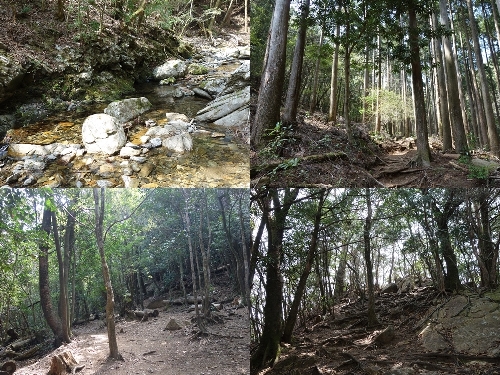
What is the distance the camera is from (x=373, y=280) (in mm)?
4504

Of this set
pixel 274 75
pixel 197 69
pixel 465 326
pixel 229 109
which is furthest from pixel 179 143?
pixel 197 69

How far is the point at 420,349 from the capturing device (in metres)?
3.79

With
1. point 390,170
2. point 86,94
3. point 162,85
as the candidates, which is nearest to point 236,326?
point 390,170

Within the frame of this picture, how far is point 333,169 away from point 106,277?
323 cm

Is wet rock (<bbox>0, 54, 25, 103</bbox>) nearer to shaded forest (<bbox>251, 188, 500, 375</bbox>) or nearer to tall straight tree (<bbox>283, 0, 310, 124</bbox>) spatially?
shaded forest (<bbox>251, 188, 500, 375</bbox>)

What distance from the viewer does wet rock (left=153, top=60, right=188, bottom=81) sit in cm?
830

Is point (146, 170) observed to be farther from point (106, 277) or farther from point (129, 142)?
point (106, 277)

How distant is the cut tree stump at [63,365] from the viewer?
11.8 feet

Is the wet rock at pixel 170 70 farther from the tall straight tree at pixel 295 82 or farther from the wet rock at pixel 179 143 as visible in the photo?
the wet rock at pixel 179 143

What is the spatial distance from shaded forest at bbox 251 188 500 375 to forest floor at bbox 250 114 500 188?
0.29 meters

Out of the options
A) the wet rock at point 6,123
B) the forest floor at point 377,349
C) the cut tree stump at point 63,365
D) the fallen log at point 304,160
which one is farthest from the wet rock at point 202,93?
the cut tree stump at point 63,365

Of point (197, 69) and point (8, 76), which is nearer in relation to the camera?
point (8, 76)

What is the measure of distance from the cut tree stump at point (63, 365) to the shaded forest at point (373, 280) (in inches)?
72.1

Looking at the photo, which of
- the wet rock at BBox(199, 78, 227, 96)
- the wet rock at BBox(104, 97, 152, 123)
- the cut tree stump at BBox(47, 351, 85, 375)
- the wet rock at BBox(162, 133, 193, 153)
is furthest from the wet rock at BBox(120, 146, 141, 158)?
the wet rock at BBox(199, 78, 227, 96)
